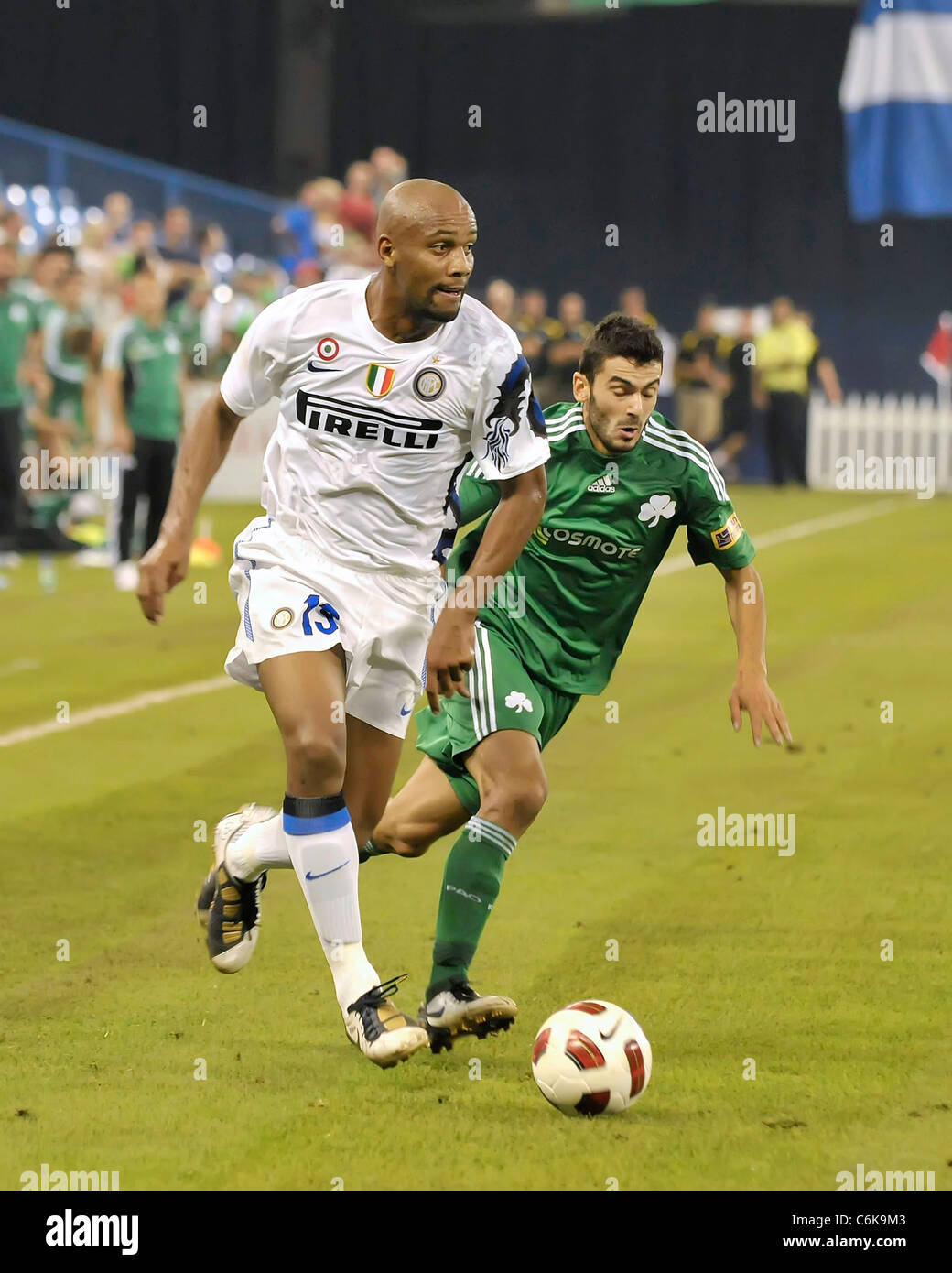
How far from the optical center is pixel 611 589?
19.4 ft

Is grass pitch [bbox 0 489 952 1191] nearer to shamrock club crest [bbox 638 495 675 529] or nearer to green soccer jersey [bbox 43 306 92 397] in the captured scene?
shamrock club crest [bbox 638 495 675 529]

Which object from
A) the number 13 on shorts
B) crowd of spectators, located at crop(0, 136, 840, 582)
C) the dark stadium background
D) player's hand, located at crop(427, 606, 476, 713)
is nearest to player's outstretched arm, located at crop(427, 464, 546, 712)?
player's hand, located at crop(427, 606, 476, 713)

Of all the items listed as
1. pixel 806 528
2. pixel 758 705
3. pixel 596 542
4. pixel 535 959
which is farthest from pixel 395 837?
pixel 806 528

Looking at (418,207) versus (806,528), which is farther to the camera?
(806,528)

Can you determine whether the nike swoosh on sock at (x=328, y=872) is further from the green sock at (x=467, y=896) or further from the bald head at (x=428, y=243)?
the bald head at (x=428, y=243)

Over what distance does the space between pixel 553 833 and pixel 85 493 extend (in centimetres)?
1245

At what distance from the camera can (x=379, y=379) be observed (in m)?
5.20

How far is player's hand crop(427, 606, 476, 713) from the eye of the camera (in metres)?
5.02

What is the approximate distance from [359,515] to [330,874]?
3.06ft

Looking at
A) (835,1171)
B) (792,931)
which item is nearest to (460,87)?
(792,931)

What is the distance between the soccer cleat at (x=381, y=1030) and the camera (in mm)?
4852

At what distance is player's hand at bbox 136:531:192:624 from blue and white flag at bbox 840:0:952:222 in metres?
26.7

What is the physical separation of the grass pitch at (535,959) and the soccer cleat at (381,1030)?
0.11 metres

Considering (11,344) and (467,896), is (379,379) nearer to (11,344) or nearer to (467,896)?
(467,896)
